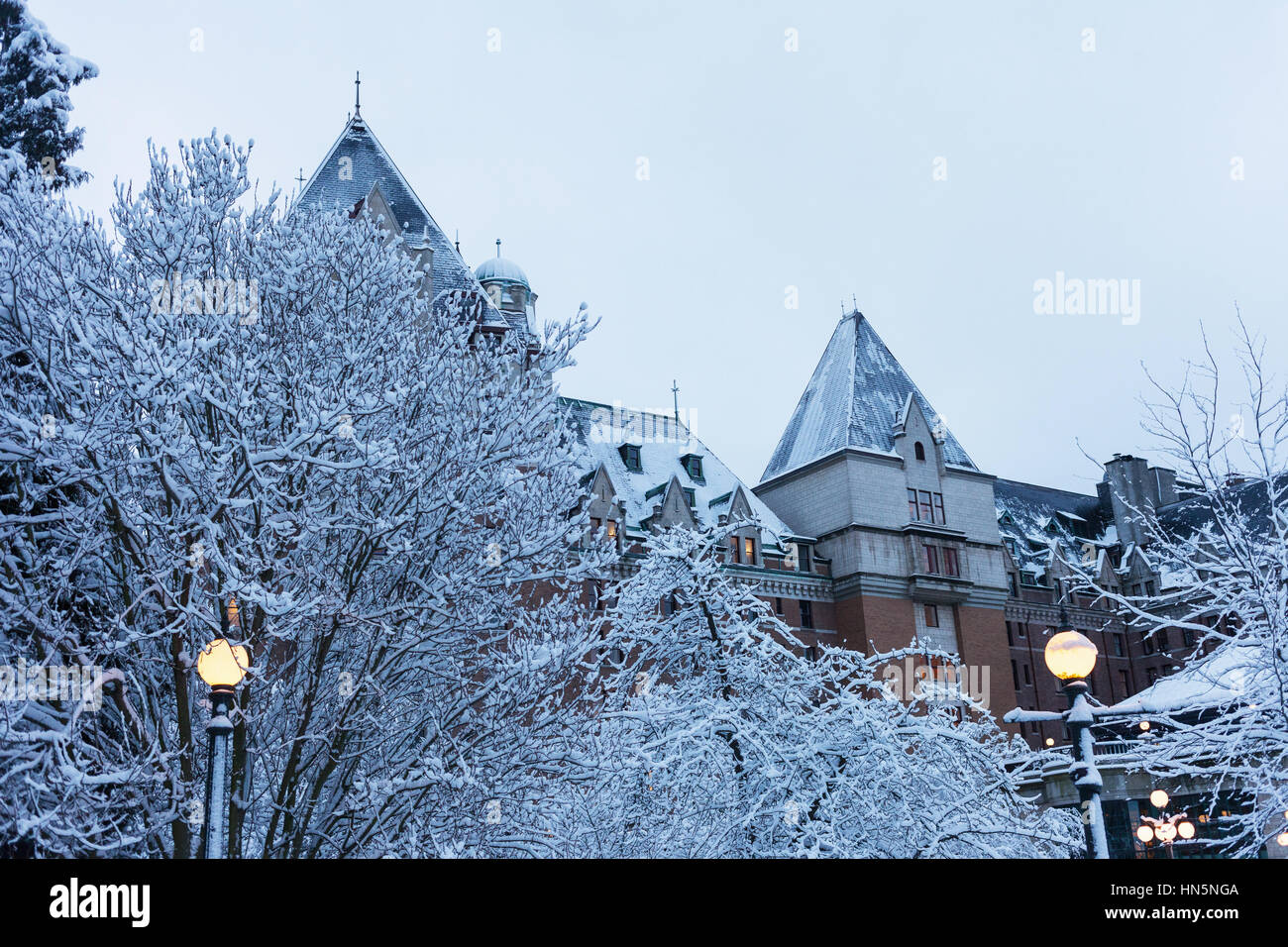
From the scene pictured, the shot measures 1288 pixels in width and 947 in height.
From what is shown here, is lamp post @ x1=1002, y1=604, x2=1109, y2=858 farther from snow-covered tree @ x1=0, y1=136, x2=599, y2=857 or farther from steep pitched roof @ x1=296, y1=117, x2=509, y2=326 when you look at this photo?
steep pitched roof @ x1=296, y1=117, x2=509, y2=326

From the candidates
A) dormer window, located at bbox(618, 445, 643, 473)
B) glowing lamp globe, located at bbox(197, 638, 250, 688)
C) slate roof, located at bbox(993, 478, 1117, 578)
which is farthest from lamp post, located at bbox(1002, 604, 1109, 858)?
slate roof, located at bbox(993, 478, 1117, 578)

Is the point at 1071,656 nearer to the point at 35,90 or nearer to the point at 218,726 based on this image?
the point at 218,726

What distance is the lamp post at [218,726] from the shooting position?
8664mm

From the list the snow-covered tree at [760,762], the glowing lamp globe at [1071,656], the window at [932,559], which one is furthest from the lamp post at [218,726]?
the window at [932,559]

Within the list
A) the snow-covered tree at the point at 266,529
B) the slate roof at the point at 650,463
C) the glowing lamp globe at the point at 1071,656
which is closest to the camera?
the glowing lamp globe at the point at 1071,656

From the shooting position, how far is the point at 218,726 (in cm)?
861

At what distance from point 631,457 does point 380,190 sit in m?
19.3

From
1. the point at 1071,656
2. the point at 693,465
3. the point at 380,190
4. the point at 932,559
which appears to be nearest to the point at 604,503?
the point at 693,465

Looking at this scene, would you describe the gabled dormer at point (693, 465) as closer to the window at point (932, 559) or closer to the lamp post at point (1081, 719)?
the window at point (932, 559)

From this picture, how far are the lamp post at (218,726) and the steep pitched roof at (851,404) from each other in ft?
148

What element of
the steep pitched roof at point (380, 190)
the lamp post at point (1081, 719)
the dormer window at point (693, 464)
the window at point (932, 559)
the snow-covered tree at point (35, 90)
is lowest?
Answer: the lamp post at point (1081, 719)
